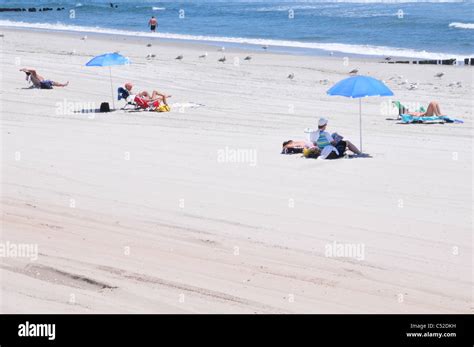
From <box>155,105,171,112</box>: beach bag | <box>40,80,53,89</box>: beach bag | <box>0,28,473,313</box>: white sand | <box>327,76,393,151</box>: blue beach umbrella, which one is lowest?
<box>0,28,473,313</box>: white sand

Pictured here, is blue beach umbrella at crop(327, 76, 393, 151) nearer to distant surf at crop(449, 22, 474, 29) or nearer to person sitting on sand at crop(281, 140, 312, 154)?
person sitting on sand at crop(281, 140, 312, 154)

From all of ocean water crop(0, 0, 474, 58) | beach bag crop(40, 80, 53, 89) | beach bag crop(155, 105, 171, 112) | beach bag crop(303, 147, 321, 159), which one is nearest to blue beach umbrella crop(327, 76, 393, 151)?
beach bag crop(303, 147, 321, 159)

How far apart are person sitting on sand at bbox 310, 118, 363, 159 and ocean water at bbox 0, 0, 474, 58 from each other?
2151 cm

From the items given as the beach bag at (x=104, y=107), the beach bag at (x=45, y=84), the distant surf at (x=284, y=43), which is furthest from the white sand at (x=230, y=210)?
the distant surf at (x=284, y=43)

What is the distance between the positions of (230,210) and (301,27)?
1736 inches

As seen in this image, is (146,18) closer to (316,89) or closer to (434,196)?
(316,89)

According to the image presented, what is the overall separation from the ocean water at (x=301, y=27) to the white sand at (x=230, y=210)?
18588mm

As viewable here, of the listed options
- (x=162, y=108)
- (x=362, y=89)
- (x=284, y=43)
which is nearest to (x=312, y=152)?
(x=362, y=89)

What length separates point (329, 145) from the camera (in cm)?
1481

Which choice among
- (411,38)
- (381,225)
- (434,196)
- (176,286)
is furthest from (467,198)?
(411,38)

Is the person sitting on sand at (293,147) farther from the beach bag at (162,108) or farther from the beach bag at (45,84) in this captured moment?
the beach bag at (45,84)

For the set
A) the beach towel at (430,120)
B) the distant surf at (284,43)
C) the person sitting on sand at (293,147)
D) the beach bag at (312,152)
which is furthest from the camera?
the distant surf at (284,43)

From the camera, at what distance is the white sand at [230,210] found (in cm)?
858

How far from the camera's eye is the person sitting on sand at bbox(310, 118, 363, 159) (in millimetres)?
14781
